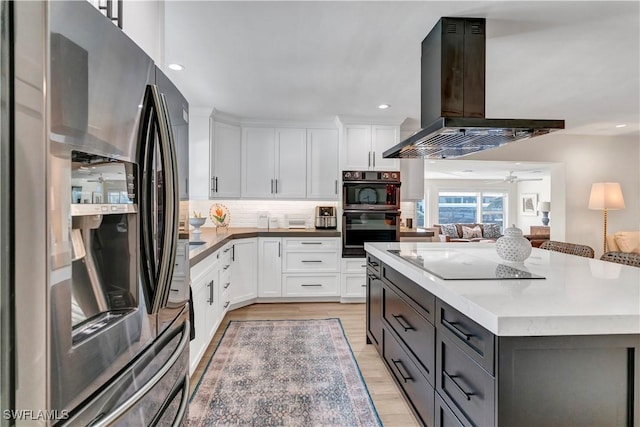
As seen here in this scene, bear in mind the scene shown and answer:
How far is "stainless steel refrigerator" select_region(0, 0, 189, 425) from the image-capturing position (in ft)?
2.02

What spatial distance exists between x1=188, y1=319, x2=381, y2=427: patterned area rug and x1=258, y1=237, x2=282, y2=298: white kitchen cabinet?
3.30 feet

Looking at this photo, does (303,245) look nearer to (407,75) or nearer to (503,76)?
(407,75)

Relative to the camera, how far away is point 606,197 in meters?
5.03

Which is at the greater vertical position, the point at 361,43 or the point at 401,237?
the point at 361,43

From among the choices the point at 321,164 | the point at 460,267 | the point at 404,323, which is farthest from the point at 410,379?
the point at 321,164

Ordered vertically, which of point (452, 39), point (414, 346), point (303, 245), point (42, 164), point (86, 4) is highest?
point (452, 39)

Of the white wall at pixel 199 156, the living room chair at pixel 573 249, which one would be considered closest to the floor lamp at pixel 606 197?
the living room chair at pixel 573 249

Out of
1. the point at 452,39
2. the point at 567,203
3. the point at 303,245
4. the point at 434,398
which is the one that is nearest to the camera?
the point at 434,398

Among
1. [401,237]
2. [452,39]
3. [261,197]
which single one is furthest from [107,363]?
[401,237]

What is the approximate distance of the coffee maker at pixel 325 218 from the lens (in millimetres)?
4648

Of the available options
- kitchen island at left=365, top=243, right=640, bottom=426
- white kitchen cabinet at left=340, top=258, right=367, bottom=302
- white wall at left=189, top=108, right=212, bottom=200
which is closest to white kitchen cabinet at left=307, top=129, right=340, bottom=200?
white kitchen cabinet at left=340, top=258, right=367, bottom=302

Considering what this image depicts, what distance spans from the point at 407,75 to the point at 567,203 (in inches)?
166

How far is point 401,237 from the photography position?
453 centimetres

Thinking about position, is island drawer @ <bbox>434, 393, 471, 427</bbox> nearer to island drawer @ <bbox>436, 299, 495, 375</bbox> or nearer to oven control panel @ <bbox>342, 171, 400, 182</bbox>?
island drawer @ <bbox>436, 299, 495, 375</bbox>
